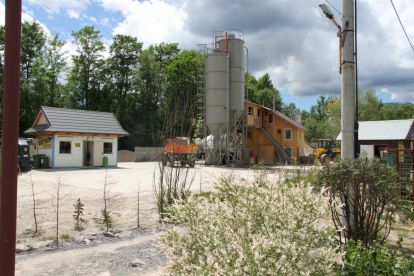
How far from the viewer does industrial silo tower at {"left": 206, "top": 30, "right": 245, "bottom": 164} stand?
3509 centimetres

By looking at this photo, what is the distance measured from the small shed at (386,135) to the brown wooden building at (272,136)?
9.24 m

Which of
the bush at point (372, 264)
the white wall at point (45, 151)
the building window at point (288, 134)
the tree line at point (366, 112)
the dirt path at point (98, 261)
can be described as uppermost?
the tree line at point (366, 112)

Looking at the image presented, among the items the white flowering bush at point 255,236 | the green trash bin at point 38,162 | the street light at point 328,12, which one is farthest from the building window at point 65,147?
the white flowering bush at point 255,236

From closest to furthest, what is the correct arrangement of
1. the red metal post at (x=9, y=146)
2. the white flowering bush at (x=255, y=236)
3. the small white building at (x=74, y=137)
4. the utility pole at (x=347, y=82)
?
the red metal post at (x=9, y=146), the white flowering bush at (x=255, y=236), the utility pole at (x=347, y=82), the small white building at (x=74, y=137)

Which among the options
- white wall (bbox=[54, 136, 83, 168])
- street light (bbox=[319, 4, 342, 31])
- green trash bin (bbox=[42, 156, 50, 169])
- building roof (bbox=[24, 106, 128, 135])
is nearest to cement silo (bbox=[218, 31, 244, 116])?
building roof (bbox=[24, 106, 128, 135])

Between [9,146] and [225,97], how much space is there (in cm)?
3335

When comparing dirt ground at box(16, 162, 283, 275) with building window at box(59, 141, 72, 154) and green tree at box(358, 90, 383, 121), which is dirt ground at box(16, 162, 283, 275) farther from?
green tree at box(358, 90, 383, 121)

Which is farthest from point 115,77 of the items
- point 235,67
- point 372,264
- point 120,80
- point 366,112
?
point 372,264

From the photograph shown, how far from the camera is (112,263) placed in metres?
5.83

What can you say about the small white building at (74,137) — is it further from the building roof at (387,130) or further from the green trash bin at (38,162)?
the building roof at (387,130)

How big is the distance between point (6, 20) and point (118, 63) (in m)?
59.5

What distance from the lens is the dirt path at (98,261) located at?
5.43 meters

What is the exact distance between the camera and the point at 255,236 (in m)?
3.14

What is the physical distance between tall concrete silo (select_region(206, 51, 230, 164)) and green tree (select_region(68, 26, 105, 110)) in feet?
86.7
